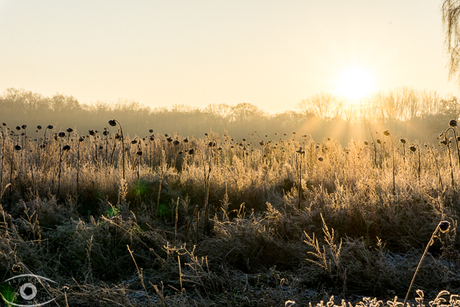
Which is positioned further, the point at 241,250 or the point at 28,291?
the point at 241,250

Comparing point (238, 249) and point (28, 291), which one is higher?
point (238, 249)

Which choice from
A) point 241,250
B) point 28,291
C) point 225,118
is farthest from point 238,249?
point 225,118

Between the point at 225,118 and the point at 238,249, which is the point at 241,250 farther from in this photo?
the point at 225,118

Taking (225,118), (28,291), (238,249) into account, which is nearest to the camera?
(28,291)

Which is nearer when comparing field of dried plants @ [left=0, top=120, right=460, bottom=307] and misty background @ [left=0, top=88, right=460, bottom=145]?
field of dried plants @ [left=0, top=120, right=460, bottom=307]

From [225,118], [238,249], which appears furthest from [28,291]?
[225,118]

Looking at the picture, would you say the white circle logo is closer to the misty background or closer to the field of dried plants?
the field of dried plants

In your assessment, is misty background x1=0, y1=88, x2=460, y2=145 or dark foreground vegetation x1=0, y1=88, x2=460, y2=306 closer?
dark foreground vegetation x1=0, y1=88, x2=460, y2=306

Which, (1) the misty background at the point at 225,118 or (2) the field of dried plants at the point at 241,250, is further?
(1) the misty background at the point at 225,118

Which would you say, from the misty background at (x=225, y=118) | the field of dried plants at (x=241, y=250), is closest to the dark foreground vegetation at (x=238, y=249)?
the field of dried plants at (x=241, y=250)

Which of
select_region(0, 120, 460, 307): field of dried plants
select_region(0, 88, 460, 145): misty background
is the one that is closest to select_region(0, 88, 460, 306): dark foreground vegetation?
select_region(0, 120, 460, 307): field of dried plants

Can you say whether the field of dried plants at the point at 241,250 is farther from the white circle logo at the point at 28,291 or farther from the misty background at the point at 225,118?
the misty background at the point at 225,118

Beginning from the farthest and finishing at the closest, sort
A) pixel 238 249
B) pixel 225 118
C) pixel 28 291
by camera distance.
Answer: pixel 225 118 → pixel 238 249 → pixel 28 291

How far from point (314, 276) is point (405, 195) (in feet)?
6.93
